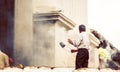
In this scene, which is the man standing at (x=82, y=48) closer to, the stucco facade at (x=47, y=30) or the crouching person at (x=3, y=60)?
the stucco facade at (x=47, y=30)

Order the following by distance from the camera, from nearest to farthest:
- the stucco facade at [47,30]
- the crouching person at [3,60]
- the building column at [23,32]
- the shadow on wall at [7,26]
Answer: the crouching person at [3,60]
the stucco facade at [47,30]
the building column at [23,32]
the shadow on wall at [7,26]

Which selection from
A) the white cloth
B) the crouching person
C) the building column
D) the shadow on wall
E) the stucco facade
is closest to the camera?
the white cloth

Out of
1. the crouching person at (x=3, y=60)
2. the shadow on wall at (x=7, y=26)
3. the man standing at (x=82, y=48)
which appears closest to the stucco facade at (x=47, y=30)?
the shadow on wall at (x=7, y=26)

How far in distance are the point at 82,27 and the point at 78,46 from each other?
0.35m

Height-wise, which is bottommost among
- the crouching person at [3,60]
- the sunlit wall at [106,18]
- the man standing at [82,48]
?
the crouching person at [3,60]

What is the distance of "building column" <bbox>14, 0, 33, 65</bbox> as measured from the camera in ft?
28.4

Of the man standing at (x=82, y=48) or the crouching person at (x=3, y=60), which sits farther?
the crouching person at (x=3, y=60)

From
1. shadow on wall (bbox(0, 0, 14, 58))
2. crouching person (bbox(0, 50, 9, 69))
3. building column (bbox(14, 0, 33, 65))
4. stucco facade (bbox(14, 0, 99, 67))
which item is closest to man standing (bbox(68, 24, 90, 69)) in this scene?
stucco facade (bbox(14, 0, 99, 67))

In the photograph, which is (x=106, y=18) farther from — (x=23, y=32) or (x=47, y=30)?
(x=23, y=32)

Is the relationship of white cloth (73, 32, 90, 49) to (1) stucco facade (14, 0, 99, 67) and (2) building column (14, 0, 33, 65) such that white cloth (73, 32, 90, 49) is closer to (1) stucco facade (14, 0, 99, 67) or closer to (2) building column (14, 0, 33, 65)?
(1) stucco facade (14, 0, 99, 67)

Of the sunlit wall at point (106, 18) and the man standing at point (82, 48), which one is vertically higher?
the sunlit wall at point (106, 18)

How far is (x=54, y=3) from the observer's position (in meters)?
8.46

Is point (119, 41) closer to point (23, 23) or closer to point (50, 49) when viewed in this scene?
point (50, 49)

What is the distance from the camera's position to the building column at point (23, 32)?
28.4 feet
